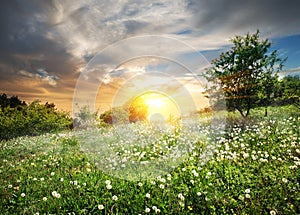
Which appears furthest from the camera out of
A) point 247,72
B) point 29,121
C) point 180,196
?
point 29,121

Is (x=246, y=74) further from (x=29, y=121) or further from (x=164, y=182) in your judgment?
(x=29, y=121)

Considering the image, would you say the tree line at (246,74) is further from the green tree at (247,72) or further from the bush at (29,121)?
the bush at (29,121)

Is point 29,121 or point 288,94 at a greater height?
point 288,94

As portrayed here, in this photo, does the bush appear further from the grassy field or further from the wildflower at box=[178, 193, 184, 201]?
the wildflower at box=[178, 193, 184, 201]

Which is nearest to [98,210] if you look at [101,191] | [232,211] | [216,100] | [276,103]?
[101,191]

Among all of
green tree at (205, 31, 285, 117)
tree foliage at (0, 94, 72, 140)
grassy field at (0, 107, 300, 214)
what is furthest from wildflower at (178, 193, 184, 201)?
tree foliage at (0, 94, 72, 140)

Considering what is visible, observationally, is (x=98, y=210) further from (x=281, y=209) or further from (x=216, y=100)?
(x=216, y=100)

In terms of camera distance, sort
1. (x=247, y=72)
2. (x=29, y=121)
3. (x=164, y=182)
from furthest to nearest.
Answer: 1. (x=29, y=121)
2. (x=247, y=72)
3. (x=164, y=182)

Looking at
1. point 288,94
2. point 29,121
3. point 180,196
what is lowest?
point 180,196

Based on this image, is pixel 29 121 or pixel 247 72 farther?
pixel 29 121

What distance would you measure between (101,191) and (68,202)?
58 centimetres

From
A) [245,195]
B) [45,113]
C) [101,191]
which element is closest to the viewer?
[245,195]

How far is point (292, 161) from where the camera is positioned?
5320 mm

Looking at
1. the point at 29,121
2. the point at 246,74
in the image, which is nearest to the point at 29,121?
the point at 29,121
